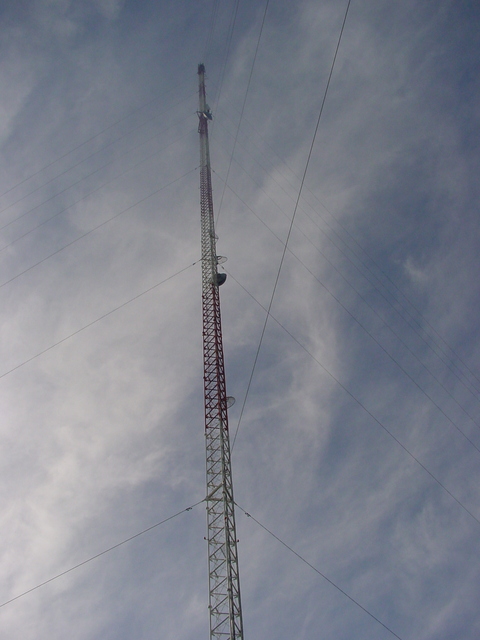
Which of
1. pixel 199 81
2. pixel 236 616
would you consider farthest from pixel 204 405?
pixel 199 81

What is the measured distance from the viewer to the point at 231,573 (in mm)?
32344

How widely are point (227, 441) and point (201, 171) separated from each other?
34136mm

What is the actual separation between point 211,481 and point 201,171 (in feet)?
122

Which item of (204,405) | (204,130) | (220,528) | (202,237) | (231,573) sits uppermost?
(204,130)

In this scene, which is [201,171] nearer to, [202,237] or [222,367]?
[202,237]

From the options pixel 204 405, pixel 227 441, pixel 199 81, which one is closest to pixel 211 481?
pixel 227 441

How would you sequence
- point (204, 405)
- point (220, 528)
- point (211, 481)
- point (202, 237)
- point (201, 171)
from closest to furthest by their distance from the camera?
point (220, 528), point (211, 481), point (204, 405), point (202, 237), point (201, 171)

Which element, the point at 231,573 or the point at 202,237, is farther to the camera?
the point at 202,237

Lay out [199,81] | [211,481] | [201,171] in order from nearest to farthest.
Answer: [211,481] → [201,171] → [199,81]

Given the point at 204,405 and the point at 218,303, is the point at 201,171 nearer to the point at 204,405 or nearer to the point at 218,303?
the point at 218,303

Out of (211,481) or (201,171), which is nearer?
(211,481)

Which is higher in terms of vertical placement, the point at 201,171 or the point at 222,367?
the point at 201,171

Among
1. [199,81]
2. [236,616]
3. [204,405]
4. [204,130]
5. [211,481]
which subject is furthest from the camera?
[199,81]

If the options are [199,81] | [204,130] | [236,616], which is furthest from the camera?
[199,81]
